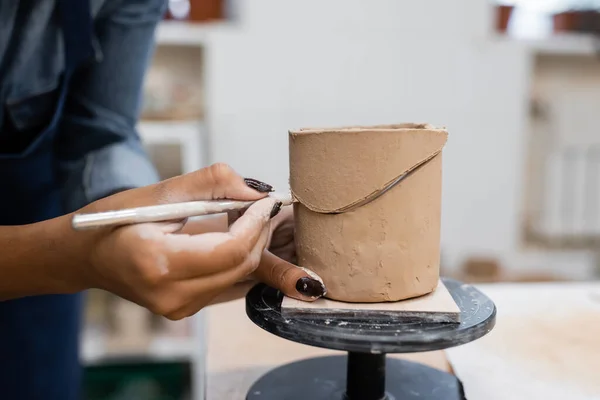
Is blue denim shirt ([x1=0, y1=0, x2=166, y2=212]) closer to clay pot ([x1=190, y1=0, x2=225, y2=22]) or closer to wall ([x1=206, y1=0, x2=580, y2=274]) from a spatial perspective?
wall ([x1=206, y1=0, x2=580, y2=274])

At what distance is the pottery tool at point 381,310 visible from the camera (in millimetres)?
579

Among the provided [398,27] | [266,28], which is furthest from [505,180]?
[266,28]

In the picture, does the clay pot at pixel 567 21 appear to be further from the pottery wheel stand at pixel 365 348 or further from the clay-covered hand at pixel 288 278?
the clay-covered hand at pixel 288 278

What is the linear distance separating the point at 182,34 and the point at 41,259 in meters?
1.59

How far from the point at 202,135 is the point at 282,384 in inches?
57.6

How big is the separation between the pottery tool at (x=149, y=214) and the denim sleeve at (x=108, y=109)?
0.40 metres

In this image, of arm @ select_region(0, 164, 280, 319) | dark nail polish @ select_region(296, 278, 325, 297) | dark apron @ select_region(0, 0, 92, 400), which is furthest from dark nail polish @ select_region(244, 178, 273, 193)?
dark apron @ select_region(0, 0, 92, 400)

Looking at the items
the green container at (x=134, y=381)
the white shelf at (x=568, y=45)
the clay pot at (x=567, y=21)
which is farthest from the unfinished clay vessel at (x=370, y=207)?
the clay pot at (x=567, y=21)

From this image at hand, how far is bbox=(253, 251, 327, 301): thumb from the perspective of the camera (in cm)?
61

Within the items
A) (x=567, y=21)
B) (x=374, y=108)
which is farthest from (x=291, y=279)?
(x=567, y=21)

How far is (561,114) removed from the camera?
2.25 meters

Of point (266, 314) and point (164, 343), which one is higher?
point (266, 314)

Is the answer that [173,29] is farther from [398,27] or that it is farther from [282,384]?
[282,384]

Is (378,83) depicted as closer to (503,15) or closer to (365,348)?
(503,15)
